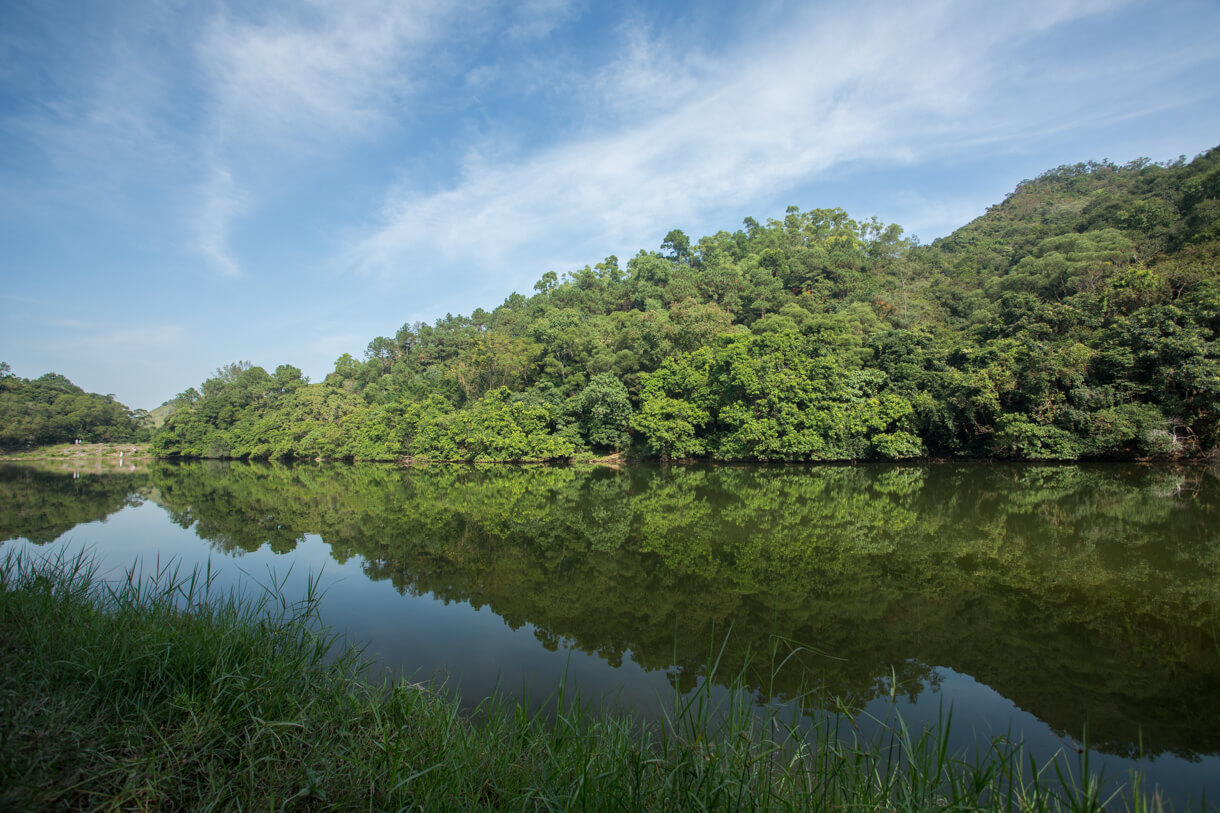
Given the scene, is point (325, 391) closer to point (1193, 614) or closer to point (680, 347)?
Result: point (680, 347)

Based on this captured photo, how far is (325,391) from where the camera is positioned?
1699 inches

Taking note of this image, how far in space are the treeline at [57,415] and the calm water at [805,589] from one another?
4482 centimetres

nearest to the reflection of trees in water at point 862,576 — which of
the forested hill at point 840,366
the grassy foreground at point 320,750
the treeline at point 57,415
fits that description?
the grassy foreground at point 320,750

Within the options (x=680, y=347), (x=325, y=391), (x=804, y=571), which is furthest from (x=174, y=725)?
(x=325, y=391)

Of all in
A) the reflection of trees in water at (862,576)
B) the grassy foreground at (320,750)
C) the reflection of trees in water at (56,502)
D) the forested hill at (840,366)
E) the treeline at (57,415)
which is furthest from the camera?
the treeline at (57,415)

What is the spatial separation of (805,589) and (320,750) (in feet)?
18.9

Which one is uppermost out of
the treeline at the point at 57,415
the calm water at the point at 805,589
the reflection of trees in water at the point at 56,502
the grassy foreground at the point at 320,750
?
the treeline at the point at 57,415

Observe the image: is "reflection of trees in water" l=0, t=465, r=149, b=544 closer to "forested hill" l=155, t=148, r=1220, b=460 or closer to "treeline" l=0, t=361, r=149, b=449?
"forested hill" l=155, t=148, r=1220, b=460

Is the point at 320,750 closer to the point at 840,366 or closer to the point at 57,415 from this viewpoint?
the point at 840,366

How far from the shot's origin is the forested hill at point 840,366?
1852 cm

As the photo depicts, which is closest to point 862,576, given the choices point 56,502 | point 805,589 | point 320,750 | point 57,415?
point 805,589

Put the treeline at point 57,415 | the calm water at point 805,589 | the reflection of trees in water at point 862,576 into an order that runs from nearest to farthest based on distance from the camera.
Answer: the calm water at point 805,589, the reflection of trees in water at point 862,576, the treeline at point 57,415

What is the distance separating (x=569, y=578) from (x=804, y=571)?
3.28m

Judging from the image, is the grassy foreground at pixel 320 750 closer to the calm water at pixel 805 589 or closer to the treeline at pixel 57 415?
the calm water at pixel 805 589
